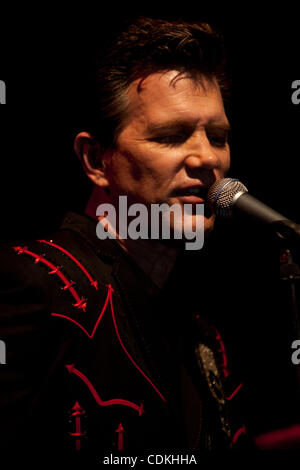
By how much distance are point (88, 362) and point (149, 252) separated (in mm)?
559

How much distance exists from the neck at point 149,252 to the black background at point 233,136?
0.51 meters

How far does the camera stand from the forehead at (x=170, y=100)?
1843 millimetres

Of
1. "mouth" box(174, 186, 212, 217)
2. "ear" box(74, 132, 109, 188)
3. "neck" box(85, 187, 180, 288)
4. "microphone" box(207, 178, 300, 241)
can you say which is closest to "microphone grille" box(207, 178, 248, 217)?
"microphone" box(207, 178, 300, 241)

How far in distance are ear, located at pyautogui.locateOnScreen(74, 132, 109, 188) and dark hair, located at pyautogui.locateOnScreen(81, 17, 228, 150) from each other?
0.03 meters

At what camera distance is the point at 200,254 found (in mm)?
2707

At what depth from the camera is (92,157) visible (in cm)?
203

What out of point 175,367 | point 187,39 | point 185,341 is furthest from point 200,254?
point 187,39

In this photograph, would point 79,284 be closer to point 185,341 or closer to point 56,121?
point 185,341

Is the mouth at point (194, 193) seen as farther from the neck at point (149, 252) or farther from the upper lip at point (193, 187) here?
the neck at point (149, 252)

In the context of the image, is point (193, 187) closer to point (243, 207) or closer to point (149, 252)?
point (149, 252)

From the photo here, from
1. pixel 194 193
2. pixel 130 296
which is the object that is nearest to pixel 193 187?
pixel 194 193

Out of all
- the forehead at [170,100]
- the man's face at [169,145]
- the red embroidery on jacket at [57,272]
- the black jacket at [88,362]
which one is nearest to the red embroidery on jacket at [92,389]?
the black jacket at [88,362]

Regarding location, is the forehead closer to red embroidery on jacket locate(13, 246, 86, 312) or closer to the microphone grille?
the microphone grille

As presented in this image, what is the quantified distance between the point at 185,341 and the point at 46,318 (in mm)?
678
